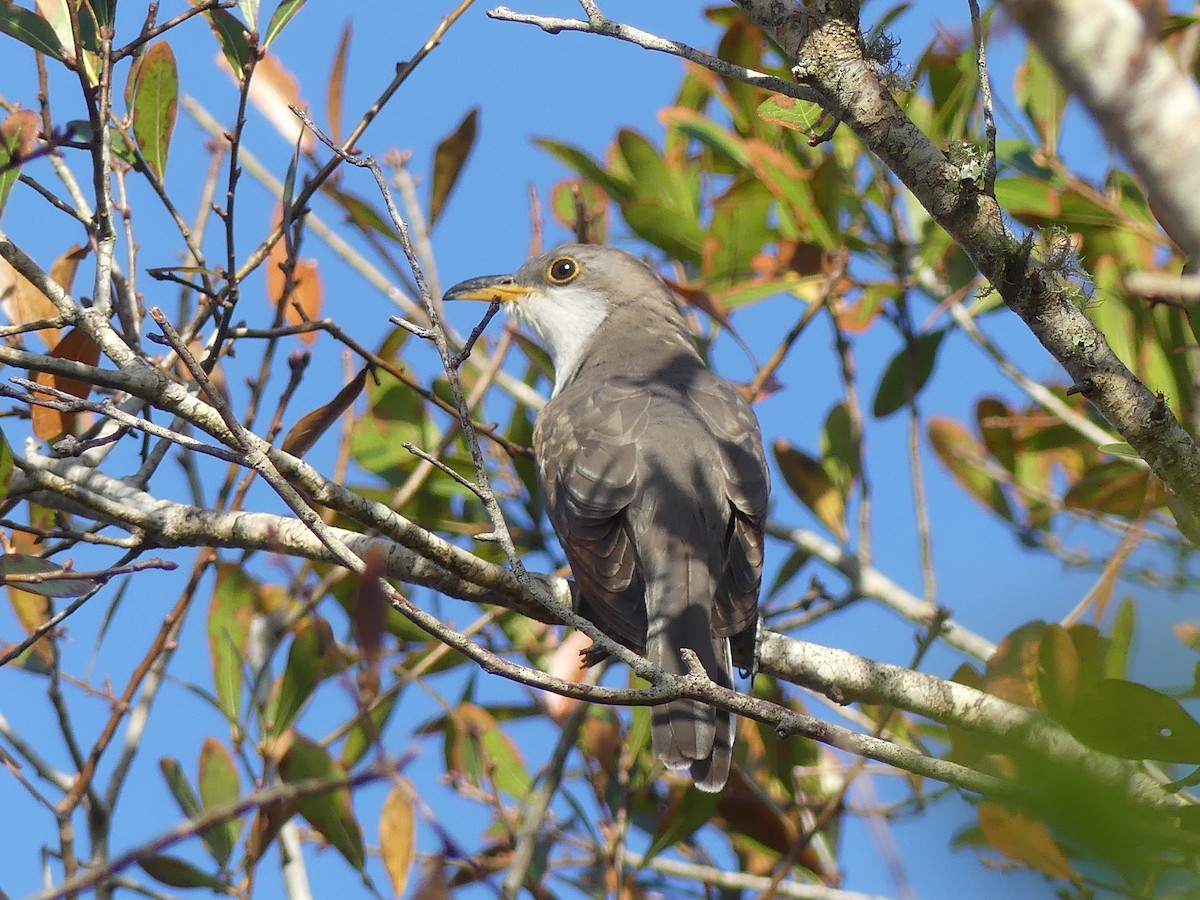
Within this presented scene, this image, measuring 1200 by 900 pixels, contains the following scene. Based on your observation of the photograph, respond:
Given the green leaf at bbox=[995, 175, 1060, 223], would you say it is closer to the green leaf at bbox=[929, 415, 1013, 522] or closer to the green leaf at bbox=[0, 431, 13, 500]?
the green leaf at bbox=[929, 415, 1013, 522]

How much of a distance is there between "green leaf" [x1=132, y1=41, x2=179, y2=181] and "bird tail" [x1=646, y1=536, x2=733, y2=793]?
2.09m

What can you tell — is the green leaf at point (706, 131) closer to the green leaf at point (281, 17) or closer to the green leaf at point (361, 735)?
the green leaf at point (281, 17)

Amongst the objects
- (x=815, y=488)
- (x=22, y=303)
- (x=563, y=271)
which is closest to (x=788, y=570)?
(x=815, y=488)

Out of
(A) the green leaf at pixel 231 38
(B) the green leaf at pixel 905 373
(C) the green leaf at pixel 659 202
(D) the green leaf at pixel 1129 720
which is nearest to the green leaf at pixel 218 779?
(A) the green leaf at pixel 231 38

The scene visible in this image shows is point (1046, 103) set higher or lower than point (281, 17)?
higher

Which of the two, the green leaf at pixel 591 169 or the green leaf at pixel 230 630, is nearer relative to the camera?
the green leaf at pixel 230 630

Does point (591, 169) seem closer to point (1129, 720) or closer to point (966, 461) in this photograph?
point (966, 461)

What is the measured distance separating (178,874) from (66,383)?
61.8 inches

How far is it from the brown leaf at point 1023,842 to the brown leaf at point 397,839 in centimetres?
184

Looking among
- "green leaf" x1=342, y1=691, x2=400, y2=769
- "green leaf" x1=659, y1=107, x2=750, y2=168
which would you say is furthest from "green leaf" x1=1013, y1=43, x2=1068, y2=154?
"green leaf" x1=342, y1=691, x2=400, y2=769

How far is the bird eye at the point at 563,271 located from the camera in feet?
20.9

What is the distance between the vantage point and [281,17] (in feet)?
12.6

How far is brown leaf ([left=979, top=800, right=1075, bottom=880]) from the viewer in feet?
8.58

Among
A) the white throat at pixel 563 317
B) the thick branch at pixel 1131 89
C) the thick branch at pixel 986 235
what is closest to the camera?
the thick branch at pixel 1131 89
